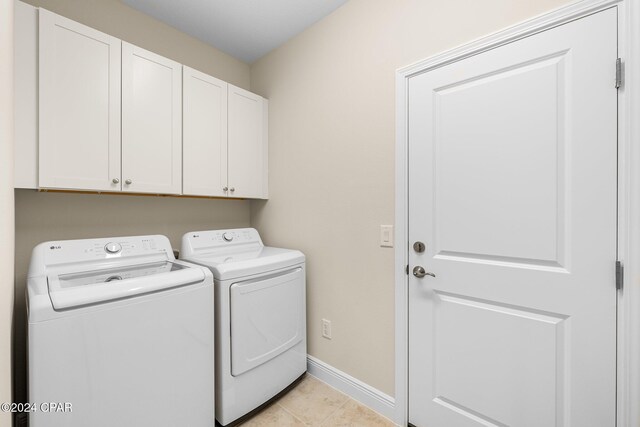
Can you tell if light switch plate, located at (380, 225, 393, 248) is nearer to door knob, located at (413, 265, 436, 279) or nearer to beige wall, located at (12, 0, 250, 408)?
door knob, located at (413, 265, 436, 279)

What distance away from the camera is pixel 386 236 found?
64.7 inches

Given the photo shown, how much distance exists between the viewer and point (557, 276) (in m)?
1.14

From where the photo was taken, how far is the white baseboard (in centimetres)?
164

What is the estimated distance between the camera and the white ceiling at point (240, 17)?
1836mm

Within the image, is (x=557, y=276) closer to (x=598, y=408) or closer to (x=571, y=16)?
(x=598, y=408)

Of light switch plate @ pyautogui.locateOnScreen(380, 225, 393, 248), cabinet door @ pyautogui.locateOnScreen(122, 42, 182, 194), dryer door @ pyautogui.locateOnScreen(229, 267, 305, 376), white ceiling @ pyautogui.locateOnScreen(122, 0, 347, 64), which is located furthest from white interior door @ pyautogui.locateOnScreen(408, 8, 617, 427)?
cabinet door @ pyautogui.locateOnScreen(122, 42, 182, 194)

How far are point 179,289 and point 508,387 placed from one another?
5.17 ft

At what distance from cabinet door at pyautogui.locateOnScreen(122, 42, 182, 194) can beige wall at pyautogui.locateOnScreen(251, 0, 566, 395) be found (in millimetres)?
771

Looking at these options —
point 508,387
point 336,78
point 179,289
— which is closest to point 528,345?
point 508,387

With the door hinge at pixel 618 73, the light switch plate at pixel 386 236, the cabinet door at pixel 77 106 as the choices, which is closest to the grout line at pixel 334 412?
the light switch plate at pixel 386 236

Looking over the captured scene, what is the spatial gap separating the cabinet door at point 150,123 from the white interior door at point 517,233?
145 cm

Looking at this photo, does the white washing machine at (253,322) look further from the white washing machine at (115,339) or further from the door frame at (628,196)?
the door frame at (628,196)

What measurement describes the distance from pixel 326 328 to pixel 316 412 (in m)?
0.49

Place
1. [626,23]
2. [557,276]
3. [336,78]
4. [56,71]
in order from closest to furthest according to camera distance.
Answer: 1. [626,23]
2. [557,276]
3. [56,71]
4. [336,78]
